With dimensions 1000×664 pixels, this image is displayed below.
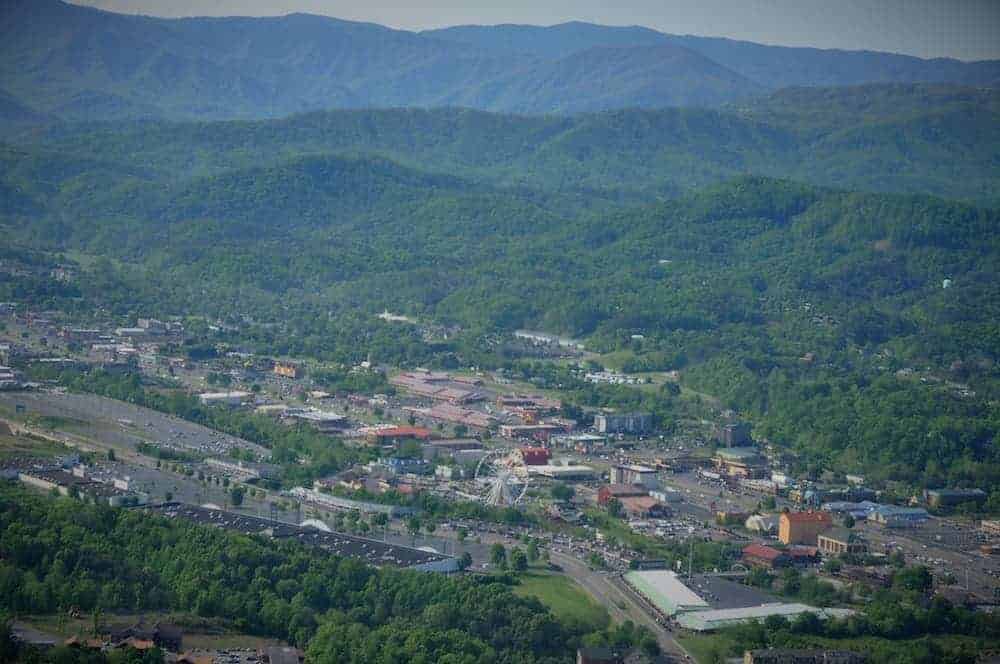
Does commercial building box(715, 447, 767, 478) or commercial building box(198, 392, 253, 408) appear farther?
commercial building box(198, 392, 253, 408)

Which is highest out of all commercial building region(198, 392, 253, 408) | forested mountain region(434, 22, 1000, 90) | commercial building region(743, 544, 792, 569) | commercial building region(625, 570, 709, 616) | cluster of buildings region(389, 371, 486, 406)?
forested mountain region(434, 22, 1000, 90)

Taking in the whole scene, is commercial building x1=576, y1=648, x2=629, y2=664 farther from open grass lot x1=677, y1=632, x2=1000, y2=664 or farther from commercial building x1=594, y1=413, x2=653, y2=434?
commercial building x1=594, y1=413, x2=653, y2=434

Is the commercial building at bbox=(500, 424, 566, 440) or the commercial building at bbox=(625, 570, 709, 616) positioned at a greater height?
the commercial building at bbox=(625, 570, 709, 616)

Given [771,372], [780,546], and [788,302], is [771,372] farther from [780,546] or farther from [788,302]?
[780,546]

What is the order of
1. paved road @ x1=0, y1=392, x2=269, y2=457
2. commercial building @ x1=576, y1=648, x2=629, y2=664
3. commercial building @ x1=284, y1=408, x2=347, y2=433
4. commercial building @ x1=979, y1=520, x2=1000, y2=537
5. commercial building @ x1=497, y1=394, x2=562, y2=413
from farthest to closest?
commercial building @ x1=497, y1=394, x2=562, y2=413
commercial building @ x1=284, y1=408, x2=347, y2=433
paved road @ x1=0, y1=392, x2=269, y2=457
commercial building @ x1=979, y1=520, x2=1000, y2=537
commercial building @ x1=576, y1=648, x2=629, y2=664

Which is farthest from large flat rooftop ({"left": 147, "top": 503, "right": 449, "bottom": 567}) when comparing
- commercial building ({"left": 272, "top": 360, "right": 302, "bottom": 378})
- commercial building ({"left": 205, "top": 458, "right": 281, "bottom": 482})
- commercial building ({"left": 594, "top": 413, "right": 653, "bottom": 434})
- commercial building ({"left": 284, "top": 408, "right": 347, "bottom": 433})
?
commercial building ({"left": 272, "top": 360, "right": 302, "bottom": 378})

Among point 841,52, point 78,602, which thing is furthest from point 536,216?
point 841,52

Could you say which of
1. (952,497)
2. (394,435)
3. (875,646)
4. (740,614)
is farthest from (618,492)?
(875,646)
